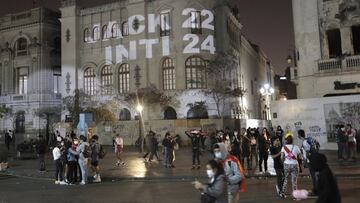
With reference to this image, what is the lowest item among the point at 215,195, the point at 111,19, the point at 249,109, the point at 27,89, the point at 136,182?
the point at 136,182

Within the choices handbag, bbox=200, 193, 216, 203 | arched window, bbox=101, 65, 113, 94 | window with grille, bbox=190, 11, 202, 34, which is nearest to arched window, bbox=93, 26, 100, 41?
arched window, bbox=101, 65, 113, 94

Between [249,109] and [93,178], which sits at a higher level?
[249,109]

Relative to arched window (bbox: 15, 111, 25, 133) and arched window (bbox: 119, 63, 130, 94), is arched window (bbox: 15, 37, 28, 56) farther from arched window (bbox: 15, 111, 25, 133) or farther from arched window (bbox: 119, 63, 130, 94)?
arched window (bbox: 119, 63, 130, 94)

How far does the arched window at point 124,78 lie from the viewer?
146ft

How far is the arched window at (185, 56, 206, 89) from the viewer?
4159cm

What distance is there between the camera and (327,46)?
98.6 ft

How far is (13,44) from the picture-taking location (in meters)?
51.8

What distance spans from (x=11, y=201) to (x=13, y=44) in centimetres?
4448

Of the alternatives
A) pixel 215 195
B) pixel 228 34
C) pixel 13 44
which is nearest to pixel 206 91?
pixel 228 34

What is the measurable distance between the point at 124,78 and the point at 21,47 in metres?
17.1

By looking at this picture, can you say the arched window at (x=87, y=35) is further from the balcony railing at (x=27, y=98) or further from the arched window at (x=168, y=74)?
the arched window at (x=168, y=74)

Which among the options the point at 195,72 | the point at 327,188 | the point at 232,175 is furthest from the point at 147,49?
the point at 327,188

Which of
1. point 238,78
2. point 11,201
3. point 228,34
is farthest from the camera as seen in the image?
point 238,78

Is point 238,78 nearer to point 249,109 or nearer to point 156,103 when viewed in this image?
point 249,109
